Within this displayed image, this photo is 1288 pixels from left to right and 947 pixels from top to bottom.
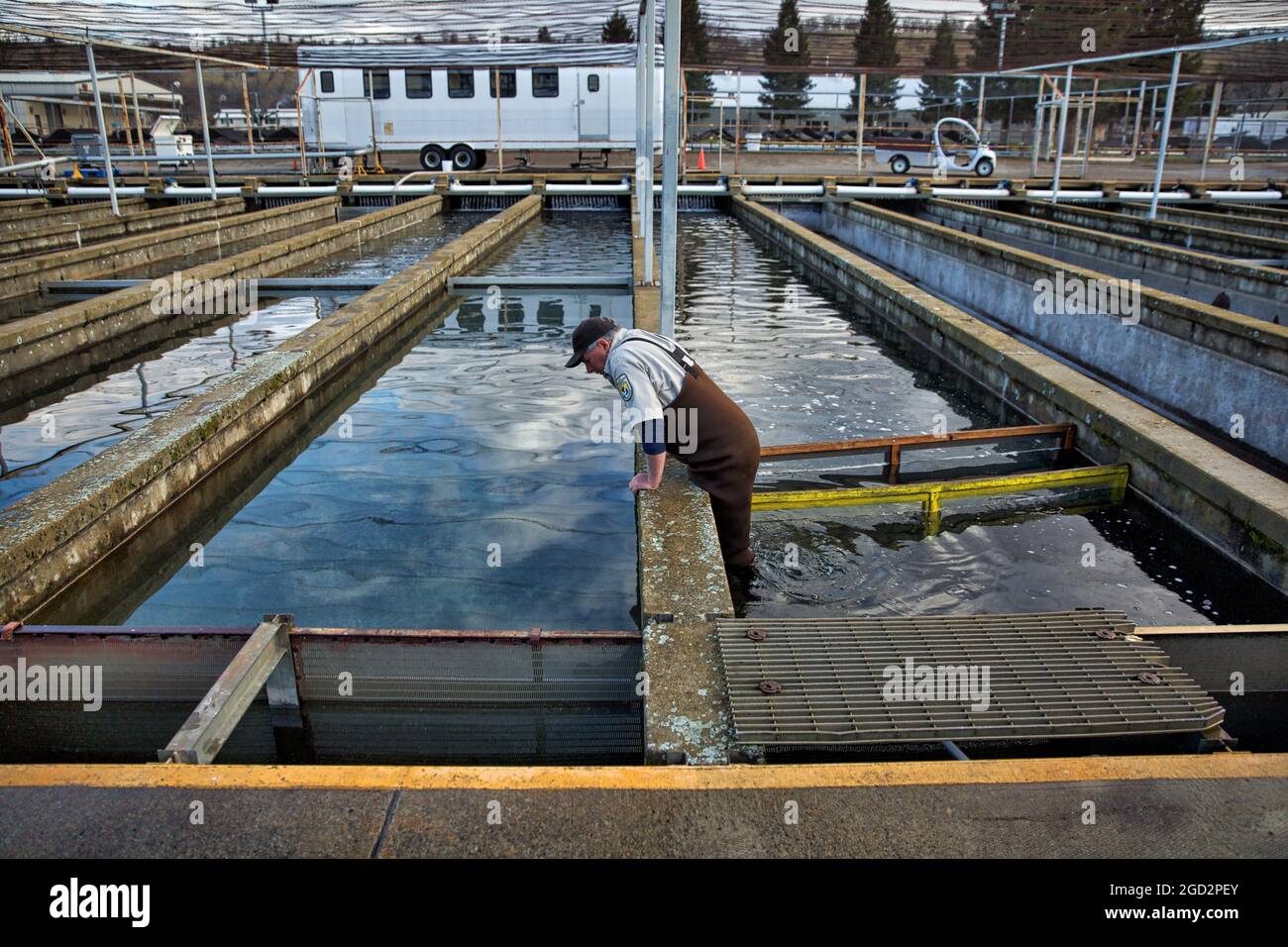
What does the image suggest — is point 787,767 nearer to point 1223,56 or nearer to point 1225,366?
point 1225,366

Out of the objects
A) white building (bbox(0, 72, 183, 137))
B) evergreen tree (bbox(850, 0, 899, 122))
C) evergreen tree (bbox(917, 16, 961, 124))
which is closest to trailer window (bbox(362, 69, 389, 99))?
white building (bbox(0, 72, 183, 137))

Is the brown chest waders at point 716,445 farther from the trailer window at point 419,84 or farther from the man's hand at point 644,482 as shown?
the trailer window at point 419,84

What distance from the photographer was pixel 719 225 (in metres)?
21.7

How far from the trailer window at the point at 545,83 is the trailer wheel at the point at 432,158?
3745 mm

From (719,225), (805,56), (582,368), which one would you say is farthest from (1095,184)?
(582,368)

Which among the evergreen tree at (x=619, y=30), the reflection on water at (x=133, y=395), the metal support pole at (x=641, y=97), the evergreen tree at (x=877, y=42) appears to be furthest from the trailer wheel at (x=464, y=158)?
the reflection on water at (x=133, y=395)

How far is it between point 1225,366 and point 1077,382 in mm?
1516

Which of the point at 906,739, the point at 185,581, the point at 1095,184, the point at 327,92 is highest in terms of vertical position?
the point at 327,92

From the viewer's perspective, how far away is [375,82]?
2944 cm
